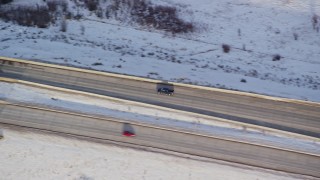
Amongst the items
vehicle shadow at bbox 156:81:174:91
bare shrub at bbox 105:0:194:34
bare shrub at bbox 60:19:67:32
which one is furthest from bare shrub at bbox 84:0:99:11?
vehicle shadow at bbox 156:81:174:91

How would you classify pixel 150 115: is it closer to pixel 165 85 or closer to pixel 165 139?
pixel 165 139

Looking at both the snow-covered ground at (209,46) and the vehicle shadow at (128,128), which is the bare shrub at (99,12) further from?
the vehicle shadow at (128,128)

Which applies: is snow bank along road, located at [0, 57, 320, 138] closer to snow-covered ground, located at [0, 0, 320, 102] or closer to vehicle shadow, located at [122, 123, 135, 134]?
snow-covered ground, located at [0, 0, 320, 102]

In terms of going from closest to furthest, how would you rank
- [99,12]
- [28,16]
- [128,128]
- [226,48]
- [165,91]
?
1. [128,128]
2. [165,91]
3. [226,48]
4. [28,16]
5. [99,12]

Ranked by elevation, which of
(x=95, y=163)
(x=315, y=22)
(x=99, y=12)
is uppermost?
(x=315, y=22)

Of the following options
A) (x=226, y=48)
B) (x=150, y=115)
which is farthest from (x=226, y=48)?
(x=150, y=115)
